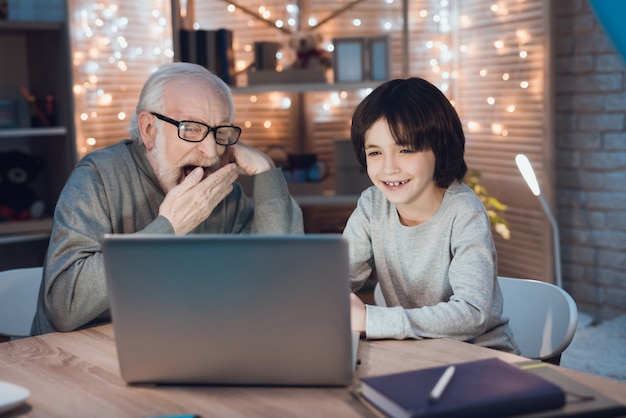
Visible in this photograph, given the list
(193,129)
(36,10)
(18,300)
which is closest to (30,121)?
(36,10)

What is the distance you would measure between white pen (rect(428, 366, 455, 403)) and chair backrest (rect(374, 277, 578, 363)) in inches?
25.4

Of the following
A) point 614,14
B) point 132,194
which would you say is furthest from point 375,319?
point 614,14

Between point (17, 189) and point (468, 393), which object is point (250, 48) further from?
point (468, 393)

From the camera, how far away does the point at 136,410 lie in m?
1.24

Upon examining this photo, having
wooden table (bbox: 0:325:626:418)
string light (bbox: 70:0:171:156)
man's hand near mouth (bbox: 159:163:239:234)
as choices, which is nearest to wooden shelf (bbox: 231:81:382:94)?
string light (bbox: 70:0:171:156)

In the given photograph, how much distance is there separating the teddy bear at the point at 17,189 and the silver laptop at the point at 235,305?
9.85 feet

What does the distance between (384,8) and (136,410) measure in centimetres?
345

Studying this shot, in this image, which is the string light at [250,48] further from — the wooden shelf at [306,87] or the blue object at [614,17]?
the blue object at [614,17]

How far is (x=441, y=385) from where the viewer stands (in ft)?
3.72

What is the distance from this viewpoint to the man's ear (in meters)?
1.94

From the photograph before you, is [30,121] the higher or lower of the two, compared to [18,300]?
higher

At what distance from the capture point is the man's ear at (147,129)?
6.38ft

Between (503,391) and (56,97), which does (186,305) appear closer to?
(503,391)

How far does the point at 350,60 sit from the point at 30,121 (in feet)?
5.23
